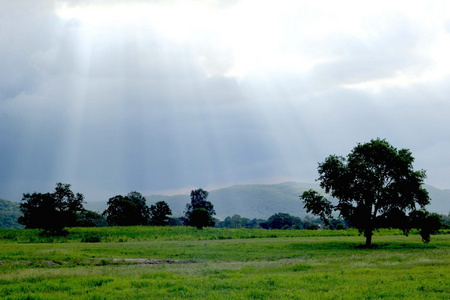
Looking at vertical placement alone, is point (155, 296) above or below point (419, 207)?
below

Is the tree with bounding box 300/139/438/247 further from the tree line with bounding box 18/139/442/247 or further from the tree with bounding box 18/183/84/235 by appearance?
the tree with bounding box 18/183/84/235

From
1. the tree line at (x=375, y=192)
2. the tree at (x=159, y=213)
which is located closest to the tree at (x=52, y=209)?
the tree line at (x=375, y=192)

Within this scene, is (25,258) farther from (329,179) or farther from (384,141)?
(384,141)

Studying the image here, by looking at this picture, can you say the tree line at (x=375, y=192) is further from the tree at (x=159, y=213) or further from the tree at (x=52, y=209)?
the tree at (x=159, y=213)

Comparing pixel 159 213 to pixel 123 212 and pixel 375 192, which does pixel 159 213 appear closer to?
pixel 123 212

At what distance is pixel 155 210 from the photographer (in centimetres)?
14825

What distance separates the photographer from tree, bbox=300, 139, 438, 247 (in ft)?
167

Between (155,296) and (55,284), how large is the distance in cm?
572

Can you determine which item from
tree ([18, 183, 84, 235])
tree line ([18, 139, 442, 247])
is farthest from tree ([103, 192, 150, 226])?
tree line ([18, 139, 442, 247])

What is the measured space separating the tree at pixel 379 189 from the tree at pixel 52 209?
55.8m

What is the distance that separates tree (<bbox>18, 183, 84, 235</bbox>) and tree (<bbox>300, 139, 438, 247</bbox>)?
183 feet

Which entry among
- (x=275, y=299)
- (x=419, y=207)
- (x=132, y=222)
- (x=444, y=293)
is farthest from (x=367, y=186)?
(x=132, y=222)

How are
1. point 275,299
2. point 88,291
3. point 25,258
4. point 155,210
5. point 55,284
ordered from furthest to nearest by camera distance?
point 155,210 → point 25,258 → point 55,284 → point 88,291 → point 275,299

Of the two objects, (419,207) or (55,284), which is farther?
(419,207)
